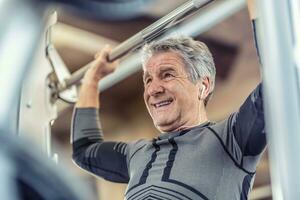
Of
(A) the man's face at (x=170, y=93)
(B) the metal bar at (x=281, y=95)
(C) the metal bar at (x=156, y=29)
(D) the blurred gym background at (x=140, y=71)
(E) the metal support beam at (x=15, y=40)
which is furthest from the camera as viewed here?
Answer: (D) the blurred gym background at (x=140, y=71)

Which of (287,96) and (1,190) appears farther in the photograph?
(287,96)

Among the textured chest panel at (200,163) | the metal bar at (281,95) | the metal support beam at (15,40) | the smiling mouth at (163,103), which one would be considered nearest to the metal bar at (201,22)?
the smiling mouth at (163,103)

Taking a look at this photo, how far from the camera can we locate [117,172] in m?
1.23

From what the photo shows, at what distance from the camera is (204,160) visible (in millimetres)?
1060

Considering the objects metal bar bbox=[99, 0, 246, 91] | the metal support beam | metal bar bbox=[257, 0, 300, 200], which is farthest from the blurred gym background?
the metal support beam

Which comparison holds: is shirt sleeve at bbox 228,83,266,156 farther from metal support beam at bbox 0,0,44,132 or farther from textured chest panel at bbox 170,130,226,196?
metal support beam at bbox 0,0,44,132

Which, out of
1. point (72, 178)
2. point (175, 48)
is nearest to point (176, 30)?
point (175, 48)

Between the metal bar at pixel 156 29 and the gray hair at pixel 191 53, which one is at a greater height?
the metal bar at pixel 156 29

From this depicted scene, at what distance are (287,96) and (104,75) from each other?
0.99 metres

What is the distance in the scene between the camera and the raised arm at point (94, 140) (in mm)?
1231

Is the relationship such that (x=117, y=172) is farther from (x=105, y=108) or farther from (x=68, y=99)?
(x=105, y=108)

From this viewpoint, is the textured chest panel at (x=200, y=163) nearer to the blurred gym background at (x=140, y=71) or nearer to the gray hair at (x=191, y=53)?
the gray hair at (x=191, y=53)

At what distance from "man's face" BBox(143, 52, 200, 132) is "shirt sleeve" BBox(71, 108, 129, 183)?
0.11 m

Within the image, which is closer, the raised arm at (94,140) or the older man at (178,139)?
the older man at (178,139)
